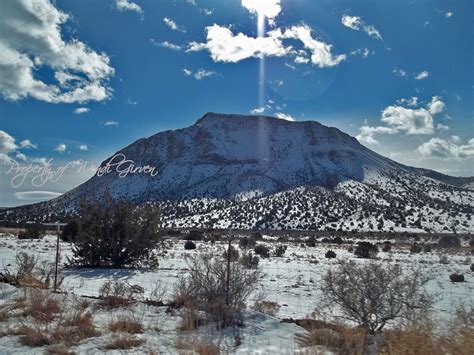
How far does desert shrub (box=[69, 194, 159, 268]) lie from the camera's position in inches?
766

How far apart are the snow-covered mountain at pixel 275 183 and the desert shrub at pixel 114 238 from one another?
1944 inches

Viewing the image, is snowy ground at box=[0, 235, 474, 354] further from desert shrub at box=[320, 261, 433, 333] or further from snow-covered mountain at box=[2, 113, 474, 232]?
snow-covered mountain at box=[2, 113, 474, 232]

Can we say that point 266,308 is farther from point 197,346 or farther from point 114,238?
point 114,238

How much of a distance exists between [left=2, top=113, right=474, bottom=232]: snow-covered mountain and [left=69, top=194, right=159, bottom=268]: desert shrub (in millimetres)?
49380

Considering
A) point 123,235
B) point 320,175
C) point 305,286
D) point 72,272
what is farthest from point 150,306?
point 320,175

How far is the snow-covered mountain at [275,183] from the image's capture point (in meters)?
86.3

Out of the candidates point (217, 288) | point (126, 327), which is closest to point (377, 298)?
point (217, 288)

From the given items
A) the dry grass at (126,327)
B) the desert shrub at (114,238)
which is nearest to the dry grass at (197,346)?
the dry grass at (126,327)

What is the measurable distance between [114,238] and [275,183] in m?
98.0

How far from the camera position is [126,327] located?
24.4 ft

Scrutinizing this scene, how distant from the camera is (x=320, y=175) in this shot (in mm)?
119000

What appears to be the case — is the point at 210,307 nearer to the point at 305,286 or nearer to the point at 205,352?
the point at 205,352

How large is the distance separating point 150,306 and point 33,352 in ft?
10.8

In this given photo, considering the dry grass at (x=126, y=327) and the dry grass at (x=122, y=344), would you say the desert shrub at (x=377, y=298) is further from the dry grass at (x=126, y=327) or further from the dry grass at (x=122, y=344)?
the dry grass at (x=122, y=344)
